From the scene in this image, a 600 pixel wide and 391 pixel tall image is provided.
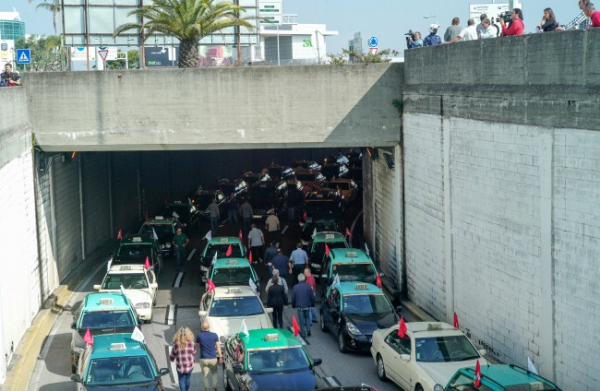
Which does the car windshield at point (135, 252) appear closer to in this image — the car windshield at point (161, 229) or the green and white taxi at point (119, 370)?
the car windshield at point (161, 229)

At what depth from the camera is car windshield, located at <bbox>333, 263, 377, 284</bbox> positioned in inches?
979

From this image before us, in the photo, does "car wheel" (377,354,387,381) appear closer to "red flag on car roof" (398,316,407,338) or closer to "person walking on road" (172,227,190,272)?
"red flag on car roof" (398,316,407,338)

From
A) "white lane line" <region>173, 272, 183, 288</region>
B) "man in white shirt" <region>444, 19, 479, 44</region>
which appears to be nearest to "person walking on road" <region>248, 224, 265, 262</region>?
"white lane line" <region>173, 272, 183, 288</region>

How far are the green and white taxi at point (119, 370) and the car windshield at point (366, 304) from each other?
235 inches

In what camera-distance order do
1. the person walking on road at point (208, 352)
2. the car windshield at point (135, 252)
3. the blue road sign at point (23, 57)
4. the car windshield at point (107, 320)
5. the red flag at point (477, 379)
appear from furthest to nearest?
1. the blue road sign at point (23, 57)
2. the car windshield at point (135, 252)
3. the car windshield at point (107, 320)
4. the person walking on road at point (208, 352)
5. the red flag at point (477, 379)

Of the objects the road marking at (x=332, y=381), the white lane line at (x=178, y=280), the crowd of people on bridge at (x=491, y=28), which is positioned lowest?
the white lane line at (x=178, y=280)

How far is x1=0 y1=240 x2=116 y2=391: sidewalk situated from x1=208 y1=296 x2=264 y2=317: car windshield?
4.22 m

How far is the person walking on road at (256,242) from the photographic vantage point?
98.4 ft

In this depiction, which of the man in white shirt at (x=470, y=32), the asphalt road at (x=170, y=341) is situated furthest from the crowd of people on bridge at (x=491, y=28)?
the asphalt road at (x=170, y=341)

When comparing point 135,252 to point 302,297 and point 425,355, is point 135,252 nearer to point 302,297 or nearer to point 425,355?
point 302,297

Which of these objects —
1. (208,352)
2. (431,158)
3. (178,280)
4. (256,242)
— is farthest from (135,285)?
(431,158)

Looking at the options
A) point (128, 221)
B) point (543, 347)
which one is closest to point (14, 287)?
point (543, 347)

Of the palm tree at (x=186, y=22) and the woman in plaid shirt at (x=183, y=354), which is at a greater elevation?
the palm tree at (x=186, y=22)

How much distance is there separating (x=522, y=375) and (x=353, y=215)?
28731 millimetres
